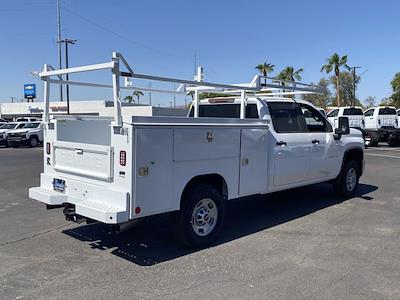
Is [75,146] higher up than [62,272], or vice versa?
[75,146]

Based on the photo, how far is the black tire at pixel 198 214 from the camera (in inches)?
225

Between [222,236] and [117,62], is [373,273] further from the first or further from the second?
[117,62]

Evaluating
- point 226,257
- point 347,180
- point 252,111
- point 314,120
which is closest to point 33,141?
point 347,180

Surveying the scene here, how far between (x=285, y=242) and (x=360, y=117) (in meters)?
21.3

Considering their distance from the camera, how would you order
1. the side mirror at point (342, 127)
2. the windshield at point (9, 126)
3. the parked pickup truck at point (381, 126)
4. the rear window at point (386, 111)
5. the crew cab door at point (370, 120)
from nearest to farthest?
the side mirror at point (342, 127)
the parked pickup truck at point (381, 126)
the crew cab door at point (370, 120)
the rear window at point (386, 111)
the windshield at point (9, 126)

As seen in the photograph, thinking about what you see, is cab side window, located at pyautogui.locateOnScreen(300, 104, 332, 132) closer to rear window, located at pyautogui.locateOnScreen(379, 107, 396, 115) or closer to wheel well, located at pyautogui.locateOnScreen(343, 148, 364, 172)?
wheel well, located at pyautogui.locateOnScreen(343, 148, 364, 172)

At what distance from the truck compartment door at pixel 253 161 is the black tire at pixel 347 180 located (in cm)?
286

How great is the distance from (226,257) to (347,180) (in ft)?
15.4

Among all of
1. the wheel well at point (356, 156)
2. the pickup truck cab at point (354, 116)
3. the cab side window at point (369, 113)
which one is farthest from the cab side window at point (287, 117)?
the cab side window at point (369, 113)

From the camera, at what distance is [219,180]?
20.6 ft

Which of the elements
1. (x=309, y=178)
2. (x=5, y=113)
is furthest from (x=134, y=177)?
(x=5, y=113)

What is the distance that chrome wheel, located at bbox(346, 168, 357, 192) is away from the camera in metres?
9.30

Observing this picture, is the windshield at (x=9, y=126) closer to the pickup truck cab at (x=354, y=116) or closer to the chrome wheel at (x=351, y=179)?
the pickup truck cab at (x=354, y=116)

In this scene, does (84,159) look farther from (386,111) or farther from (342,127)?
(386,111)
